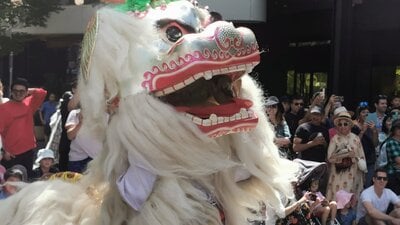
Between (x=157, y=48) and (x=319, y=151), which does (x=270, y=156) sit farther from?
(x=319, y=151)

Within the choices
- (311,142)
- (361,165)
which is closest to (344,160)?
(361,165)

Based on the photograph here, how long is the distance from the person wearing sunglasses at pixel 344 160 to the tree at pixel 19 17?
7.92m

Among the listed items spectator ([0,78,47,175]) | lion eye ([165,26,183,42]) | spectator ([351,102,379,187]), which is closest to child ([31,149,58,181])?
spectator ([0,78,47,175])

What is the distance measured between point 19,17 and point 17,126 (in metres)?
7.58

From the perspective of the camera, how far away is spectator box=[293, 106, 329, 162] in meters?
6.39

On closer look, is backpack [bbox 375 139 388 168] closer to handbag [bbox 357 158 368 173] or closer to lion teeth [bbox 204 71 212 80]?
handbag [bbox 357 158 368 173]

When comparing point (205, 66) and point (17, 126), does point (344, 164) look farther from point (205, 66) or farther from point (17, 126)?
point (205, 66)

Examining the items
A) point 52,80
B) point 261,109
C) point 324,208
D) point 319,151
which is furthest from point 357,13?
point 261,109

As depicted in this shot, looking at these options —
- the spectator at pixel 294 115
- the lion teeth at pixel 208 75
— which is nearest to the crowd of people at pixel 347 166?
the spectator at pixel 294 115

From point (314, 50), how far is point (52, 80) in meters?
6.47

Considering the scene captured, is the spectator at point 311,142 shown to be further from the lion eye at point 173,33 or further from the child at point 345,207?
the lion eye at point 173,33

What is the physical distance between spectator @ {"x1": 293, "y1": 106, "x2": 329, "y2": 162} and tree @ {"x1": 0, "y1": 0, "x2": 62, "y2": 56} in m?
7.68

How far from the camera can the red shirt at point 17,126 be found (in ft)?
18.8

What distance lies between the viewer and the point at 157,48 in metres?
2.03
